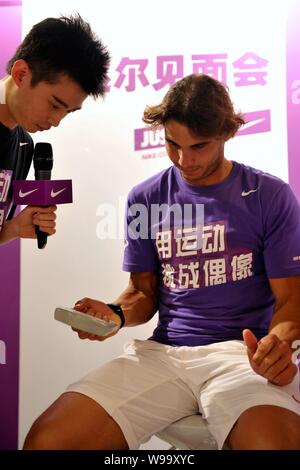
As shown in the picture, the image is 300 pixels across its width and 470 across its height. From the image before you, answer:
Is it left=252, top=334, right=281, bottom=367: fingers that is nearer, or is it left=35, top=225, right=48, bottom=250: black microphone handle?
left=252, top=334, right=281, bottom=367: fingers

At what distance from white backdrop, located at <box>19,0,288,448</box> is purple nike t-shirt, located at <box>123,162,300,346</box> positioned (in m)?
0.25

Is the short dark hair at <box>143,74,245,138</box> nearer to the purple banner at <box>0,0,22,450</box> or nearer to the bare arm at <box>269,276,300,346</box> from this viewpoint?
the bare arm at <box>269,276,300,346</box>

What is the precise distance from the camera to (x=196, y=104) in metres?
2.00

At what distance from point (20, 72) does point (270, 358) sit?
120 cm

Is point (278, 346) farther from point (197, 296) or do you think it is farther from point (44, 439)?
point (44, 439)

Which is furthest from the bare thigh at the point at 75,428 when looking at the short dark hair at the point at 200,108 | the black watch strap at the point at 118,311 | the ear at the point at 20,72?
the ear at the point at 20,72

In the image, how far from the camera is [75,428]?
177 cm

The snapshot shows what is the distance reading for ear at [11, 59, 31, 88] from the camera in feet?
6.68

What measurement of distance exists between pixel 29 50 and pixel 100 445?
125cm

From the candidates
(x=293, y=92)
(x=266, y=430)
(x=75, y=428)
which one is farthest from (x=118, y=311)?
(x=293, y=92)

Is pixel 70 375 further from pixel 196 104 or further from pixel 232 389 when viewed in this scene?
pixel 196 104

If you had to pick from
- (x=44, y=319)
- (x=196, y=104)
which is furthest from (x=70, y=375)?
(x=196, y=104)

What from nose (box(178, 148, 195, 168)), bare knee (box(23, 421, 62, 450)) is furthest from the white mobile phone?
nose (box(178, 148, 195, 168))
